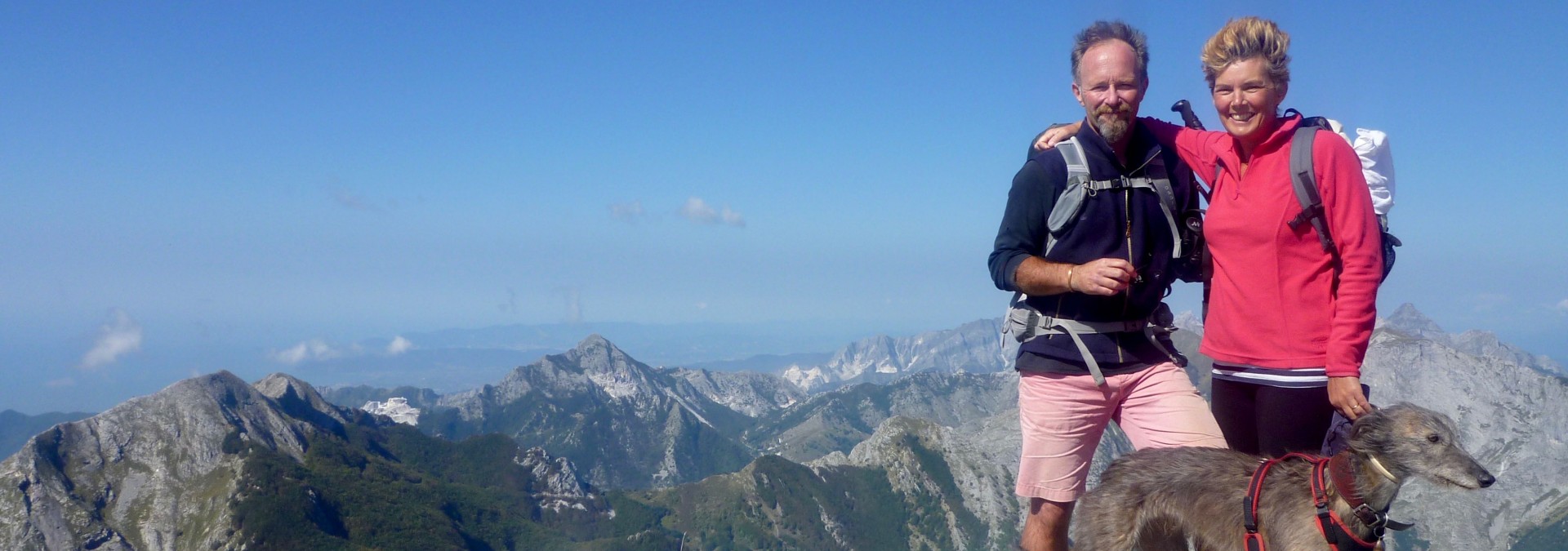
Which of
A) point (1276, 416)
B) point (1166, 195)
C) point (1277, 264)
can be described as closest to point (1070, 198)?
point (1166, 195)

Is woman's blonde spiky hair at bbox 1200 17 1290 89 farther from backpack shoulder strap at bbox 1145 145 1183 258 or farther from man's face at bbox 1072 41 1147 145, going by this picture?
backpack shoulder strap at bbox 1145 145 1183 258

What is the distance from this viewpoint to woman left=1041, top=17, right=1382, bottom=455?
20.9 feet

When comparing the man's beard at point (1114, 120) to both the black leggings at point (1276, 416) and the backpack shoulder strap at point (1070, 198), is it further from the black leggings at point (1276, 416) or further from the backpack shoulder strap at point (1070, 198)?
the black leggings at point (1276, 416)

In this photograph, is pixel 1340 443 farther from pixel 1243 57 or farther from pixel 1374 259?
pixel 1243 57

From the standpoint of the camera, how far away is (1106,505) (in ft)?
23.8

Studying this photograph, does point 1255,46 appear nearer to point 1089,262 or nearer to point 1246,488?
point 1089,262

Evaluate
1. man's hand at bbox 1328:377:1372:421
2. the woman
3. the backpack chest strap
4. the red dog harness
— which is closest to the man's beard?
the backpack chest strap

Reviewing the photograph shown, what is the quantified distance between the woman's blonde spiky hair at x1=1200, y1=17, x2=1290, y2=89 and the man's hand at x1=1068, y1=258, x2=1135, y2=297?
1749 millimetres

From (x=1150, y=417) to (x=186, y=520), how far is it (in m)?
200

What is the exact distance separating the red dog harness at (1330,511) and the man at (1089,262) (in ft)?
3.13

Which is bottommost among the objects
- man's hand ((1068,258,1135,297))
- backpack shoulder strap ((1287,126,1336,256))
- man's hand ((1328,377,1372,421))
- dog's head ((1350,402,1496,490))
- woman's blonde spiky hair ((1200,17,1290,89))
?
dog's head ((1350,402,1496,490))

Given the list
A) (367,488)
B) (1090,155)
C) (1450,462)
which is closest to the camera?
(1450,462)

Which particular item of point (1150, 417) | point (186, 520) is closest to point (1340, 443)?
point (1150, 417)

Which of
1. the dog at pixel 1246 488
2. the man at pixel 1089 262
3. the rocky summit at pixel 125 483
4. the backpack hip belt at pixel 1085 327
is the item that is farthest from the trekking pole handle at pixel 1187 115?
the rocky summit at pixel 125 483
